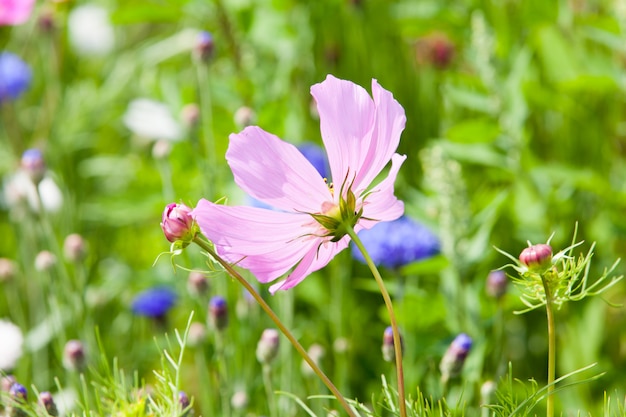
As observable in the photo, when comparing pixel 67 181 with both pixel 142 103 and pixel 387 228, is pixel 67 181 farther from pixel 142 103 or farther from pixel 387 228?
pixel 387 228

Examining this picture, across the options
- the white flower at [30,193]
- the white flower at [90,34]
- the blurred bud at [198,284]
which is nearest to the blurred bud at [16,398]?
the blurred bud at [198,284]

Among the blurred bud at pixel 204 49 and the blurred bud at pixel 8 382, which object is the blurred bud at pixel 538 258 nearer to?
the blurred bud at pixel 8 382

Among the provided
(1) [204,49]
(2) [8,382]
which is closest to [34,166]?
(1) [204,49]

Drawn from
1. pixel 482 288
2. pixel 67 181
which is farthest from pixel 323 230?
pixel 67 181

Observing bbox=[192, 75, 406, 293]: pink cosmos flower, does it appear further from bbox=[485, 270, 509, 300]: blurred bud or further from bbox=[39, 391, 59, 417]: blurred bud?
bbox=[485, 270, 509, 300]: blurred bud

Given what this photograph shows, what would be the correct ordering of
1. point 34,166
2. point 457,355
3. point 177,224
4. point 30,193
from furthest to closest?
1. point 30,193
2. point 34,166
3. point 457,355
4. point 177,224

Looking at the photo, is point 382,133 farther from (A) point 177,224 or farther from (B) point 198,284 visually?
(B) point 198,284
